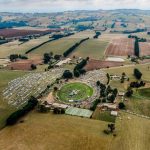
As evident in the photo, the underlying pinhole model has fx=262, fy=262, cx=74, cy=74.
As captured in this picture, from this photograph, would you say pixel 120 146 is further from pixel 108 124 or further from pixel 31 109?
pixel 31 109

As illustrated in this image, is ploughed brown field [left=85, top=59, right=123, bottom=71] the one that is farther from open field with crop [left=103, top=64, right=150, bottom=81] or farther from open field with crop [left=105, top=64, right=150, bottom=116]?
open field with crop [left=105, top=64, right=150, bottom=116]

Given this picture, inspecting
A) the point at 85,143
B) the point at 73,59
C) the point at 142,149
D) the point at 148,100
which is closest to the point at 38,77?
the point at 73,59

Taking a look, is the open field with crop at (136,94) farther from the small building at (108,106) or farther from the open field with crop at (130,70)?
the small building at (108,106)

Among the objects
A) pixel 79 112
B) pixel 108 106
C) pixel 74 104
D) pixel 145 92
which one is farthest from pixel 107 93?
pixel 79 112

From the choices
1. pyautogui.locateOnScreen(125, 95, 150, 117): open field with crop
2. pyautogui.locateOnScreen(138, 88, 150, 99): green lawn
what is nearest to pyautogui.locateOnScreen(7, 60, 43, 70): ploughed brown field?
pyautogui.locateOnScreen(138, 88, 150, 99): green lawn

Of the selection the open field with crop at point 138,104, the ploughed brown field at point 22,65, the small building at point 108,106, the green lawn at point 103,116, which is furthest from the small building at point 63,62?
the green lawn at point 103,116

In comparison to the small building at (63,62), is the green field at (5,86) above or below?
below

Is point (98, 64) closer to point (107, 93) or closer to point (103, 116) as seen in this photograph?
point (107, 93)
